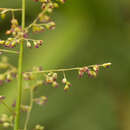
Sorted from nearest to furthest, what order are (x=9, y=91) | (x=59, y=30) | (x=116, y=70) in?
(x=9, y=91)
(x=59, y=30)
(x=116, y=70)

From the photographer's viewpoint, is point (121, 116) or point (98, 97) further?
point (98, 97)

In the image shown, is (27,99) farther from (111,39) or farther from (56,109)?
(111,39)

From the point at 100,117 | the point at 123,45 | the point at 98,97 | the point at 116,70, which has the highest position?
the point at 123,45

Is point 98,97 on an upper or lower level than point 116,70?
lower

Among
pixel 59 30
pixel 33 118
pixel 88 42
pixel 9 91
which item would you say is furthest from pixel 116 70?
pixel 9 91

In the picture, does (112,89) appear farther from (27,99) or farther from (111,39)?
(27,99)

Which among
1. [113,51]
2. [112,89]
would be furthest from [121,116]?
[113,51]

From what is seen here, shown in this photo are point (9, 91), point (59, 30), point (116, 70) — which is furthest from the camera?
point (116, 70)
